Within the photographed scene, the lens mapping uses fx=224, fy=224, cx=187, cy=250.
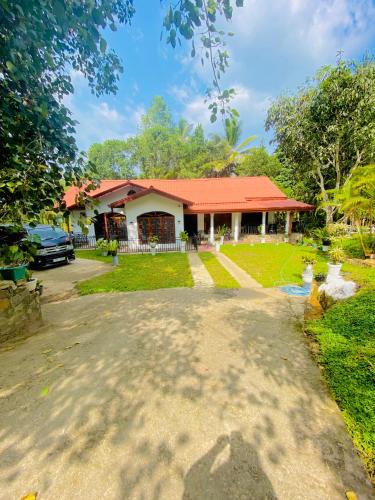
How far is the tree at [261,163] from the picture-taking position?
28.1 metres

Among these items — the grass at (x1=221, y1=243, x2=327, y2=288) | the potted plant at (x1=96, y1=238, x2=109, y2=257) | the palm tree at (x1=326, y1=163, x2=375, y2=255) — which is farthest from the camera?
the potted plant at (x1=96, y1=238, x2=109, y2=257)

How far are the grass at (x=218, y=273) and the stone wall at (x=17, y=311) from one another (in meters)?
5.05

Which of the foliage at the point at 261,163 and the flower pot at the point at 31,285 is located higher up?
the foliage at the point at 261,163

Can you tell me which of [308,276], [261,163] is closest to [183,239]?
[308,276]

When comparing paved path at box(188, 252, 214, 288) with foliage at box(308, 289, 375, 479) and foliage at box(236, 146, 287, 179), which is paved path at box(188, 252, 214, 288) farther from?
foliage at box(236, 146, 287, 179)

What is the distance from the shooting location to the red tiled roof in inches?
671

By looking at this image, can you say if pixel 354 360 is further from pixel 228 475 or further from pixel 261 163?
pixel 261 163

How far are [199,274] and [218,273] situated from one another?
793 millimetres

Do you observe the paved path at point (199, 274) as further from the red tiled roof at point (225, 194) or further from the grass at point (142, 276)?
the red tiled roof at point (225, 194)

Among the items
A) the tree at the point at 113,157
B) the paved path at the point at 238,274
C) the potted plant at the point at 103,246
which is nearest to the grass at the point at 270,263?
the paved path at the point at 238,274

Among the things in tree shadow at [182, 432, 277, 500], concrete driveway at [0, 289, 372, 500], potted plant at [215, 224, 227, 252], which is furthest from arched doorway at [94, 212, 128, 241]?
tree shadow at [182, 432, 277, 500]

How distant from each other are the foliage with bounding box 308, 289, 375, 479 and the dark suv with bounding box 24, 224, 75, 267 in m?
10.6

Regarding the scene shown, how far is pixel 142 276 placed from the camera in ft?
29.3

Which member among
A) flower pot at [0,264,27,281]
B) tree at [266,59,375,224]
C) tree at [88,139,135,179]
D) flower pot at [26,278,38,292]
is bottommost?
flower pot at [26,278,38,292]
